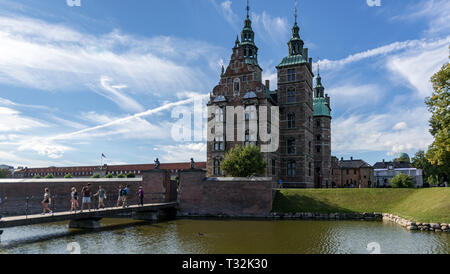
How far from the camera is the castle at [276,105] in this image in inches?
1731

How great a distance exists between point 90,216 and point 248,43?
1399 inches

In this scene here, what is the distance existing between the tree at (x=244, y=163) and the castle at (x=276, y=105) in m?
5.66

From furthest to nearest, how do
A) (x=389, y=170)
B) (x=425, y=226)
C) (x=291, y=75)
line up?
(x=389, y=170) < (x=291, y=75) < (x=425, y=226)

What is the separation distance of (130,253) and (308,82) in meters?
39.5

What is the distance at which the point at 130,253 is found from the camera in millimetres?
14953

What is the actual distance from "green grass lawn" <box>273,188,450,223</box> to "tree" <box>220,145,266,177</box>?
3.73 m

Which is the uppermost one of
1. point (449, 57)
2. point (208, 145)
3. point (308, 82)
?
point (308, 82)

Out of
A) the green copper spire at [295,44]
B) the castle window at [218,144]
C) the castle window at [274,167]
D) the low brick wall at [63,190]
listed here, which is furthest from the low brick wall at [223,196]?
the green copper spire at [295,44]

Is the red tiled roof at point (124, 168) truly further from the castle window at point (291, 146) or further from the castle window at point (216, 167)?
the castle window at point (291, 146)

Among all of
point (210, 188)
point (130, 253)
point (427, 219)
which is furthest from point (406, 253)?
point (210, 188)

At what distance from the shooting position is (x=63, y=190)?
1395 inches

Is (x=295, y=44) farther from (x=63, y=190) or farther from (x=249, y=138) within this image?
(x=63, y=190)

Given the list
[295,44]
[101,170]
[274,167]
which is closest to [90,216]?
[274,167]
